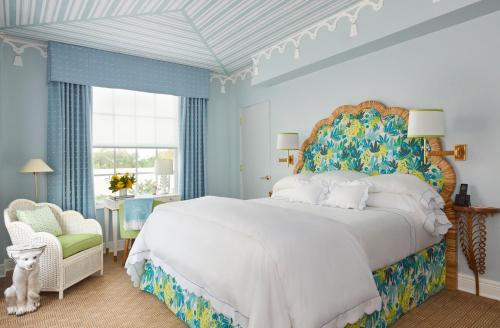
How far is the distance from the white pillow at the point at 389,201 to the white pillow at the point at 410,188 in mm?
38

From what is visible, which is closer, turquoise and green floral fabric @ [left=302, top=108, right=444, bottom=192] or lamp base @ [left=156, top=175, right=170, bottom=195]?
turquoise and green floral fabric @ [left=302, top=108, right=444, bottom=192]

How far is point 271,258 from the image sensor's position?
1.71m

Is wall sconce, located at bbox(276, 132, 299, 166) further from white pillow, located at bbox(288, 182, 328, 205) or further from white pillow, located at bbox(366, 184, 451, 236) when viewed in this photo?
white pillow, located at bbox(366, 184, 451, 236)

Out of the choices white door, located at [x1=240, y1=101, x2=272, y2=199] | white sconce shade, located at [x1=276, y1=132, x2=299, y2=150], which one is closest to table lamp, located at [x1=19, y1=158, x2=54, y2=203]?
white sconce shade, located at [x1=276, y1=132, x2=299, y2=150]

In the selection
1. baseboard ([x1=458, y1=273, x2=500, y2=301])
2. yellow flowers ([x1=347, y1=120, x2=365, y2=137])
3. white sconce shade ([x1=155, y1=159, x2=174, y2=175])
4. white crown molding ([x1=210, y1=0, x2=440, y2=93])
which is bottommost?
baseboard ([x1=458, y1=273, x2=500, y2=301])

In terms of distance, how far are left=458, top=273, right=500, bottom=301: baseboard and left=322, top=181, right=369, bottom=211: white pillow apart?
115 cm

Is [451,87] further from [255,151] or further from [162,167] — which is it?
[162,167]

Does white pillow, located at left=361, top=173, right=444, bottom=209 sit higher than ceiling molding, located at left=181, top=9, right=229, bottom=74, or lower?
lower

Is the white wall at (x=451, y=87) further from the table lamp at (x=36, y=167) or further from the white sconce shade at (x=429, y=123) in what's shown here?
the table lamp at (x=36, y=167)

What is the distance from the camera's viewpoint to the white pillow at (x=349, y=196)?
9.38ft

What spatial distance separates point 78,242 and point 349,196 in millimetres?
2681

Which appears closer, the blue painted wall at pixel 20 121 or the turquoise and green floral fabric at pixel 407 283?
the turquoise and green floral fabric at pixel 407 283

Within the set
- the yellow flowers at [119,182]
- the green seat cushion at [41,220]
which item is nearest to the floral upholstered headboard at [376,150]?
the yellow flowers at [119,182]

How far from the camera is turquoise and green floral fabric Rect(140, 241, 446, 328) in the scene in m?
2.17
